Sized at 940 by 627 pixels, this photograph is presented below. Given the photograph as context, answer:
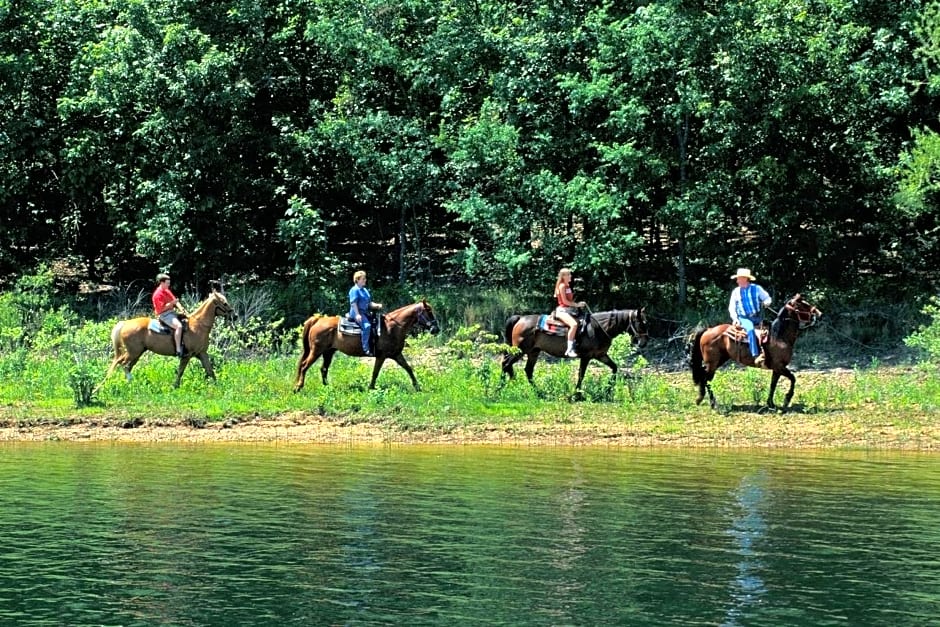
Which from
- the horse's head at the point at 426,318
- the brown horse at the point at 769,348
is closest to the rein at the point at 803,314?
the brown horse at the point at 769,348

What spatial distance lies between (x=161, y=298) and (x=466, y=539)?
42.4 feet

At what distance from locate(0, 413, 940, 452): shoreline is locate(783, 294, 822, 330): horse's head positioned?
1.94m

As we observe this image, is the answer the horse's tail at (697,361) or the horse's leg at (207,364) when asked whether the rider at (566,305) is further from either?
the horse's leg at (207,364)

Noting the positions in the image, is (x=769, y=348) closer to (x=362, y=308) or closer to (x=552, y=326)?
(x=552, y=326)

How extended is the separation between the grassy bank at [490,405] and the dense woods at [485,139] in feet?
18.3

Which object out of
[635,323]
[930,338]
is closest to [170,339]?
[635,323]

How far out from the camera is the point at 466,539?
1534cm

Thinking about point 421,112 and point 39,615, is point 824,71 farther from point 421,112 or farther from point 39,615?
point 39,615

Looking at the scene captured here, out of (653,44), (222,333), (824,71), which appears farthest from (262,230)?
(824,71)

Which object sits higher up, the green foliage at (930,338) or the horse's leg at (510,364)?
the green foliage at (930,338)

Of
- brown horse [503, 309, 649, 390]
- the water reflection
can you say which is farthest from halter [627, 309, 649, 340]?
the water reflection

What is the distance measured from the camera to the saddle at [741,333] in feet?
81.6

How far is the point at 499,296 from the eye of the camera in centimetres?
3462

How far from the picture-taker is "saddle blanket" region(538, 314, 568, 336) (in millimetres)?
26438
